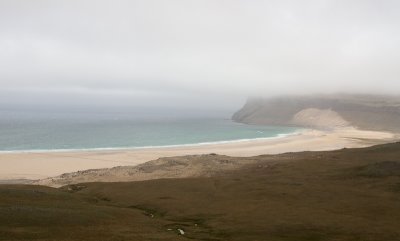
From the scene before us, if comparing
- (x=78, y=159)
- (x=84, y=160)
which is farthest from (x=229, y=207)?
(x=78, y=159)

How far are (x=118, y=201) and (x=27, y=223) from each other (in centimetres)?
1467

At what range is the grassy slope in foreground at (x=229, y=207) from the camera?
95.6 ft

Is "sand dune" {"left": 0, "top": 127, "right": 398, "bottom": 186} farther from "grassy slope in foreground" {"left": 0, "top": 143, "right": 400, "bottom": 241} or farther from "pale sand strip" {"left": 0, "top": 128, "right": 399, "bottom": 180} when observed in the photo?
"grassy slope in foreground" {"left": 0, "top": 143, "right": 400, "bottom": 241}

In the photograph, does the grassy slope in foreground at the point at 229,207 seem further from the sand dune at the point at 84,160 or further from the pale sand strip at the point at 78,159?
the pale sand strip at the point at 78,159

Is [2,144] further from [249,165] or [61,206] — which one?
[61,206]

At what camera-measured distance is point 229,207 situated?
3816 cm

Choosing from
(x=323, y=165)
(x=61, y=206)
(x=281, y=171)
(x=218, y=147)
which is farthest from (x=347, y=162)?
(x=218, y=147)

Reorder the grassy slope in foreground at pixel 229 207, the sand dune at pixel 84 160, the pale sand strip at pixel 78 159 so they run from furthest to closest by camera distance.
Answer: the pale sand strip at pixel 78 159 < the sand dune at pixel 84 160 < the grassy slope in foreground at pixel 229 207

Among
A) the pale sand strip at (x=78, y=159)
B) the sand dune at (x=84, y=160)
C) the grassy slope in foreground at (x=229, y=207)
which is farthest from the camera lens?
the pale sand strip at (x=78, y=159)

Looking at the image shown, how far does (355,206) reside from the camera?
36469 millimetres

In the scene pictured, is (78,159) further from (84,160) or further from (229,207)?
(229,207)

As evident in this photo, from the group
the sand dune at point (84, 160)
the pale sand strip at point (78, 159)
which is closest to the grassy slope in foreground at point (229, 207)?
the sand dune at point (84, 160)

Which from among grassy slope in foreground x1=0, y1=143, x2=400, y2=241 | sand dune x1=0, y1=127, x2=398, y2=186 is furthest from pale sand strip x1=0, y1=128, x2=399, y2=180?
grassy slope in foreground x1=0, y1=143, x2=400, y2=241

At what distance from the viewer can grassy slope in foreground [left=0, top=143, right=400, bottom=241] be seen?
1147 inches
